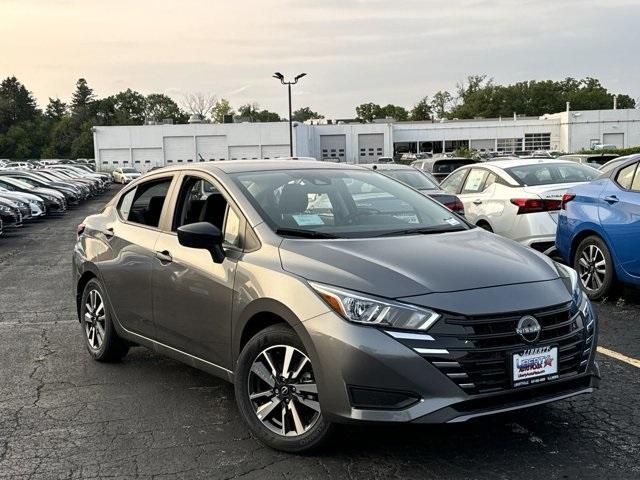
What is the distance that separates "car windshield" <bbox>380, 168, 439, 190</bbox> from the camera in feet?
37.4

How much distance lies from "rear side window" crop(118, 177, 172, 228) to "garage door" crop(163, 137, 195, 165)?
7045 cm

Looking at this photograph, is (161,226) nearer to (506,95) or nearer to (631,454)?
(631,454)

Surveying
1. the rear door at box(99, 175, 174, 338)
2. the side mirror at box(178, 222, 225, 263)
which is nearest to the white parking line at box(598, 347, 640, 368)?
the side mirror at box(178, 222, 225, 263)

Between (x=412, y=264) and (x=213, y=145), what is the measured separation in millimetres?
72925

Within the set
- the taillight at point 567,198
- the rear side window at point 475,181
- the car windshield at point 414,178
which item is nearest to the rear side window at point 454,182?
the rear side window at point 475,181

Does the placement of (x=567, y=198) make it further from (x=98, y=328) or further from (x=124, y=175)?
(x=124, y=175)

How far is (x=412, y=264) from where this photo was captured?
379 centimetres

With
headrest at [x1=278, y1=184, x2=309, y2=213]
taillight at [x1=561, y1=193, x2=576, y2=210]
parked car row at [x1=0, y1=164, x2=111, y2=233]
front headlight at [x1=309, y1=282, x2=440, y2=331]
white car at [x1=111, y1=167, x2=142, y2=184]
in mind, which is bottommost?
white car at [x1=111, y1=167, x2=142, y2=184]

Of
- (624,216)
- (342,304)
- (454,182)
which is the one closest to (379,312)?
(342,304)

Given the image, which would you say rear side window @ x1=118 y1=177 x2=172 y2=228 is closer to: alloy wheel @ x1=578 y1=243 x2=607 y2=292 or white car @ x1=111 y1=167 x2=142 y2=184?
alloy wheel @ x1=578 y1=243 x2=607 y2=292

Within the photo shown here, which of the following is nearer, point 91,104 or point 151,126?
point 151,126

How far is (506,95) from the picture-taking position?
135 metres

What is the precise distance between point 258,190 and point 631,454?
2.67 m

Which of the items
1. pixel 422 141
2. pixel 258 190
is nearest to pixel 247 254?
pixel 258 190
